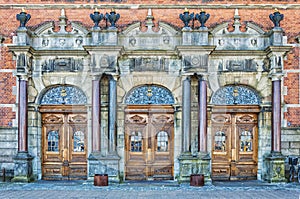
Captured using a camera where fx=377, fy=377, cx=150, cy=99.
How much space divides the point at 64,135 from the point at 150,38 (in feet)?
14.7

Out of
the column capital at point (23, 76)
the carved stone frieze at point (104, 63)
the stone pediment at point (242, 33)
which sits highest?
the stone pediment at point (242, 33)

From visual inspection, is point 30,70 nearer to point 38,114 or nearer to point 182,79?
point 38,114

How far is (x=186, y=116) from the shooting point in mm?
12227

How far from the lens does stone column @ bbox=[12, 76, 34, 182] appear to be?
40.0 feet

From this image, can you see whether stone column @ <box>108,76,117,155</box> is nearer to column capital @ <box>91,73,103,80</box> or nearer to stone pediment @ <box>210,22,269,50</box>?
column capital @ <box>91,73,103,80</box>

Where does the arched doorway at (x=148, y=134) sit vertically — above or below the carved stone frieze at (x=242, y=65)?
below

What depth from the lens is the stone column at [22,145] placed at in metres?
12.2

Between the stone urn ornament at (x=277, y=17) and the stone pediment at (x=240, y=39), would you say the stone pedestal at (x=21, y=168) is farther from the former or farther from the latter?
the stone urn ornament at (x=277, y=17)

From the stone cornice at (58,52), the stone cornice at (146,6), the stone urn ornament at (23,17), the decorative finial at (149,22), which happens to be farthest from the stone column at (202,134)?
the stone urn ornament at (23,17)

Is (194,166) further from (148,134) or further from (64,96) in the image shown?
(64,96)

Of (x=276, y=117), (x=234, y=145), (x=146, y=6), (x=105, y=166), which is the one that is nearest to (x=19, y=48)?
(x=146, y=6)

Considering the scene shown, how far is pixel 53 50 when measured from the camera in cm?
1266

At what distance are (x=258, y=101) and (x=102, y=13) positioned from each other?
6.29 meters

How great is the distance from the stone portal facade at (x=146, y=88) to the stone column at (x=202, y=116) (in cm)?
3
